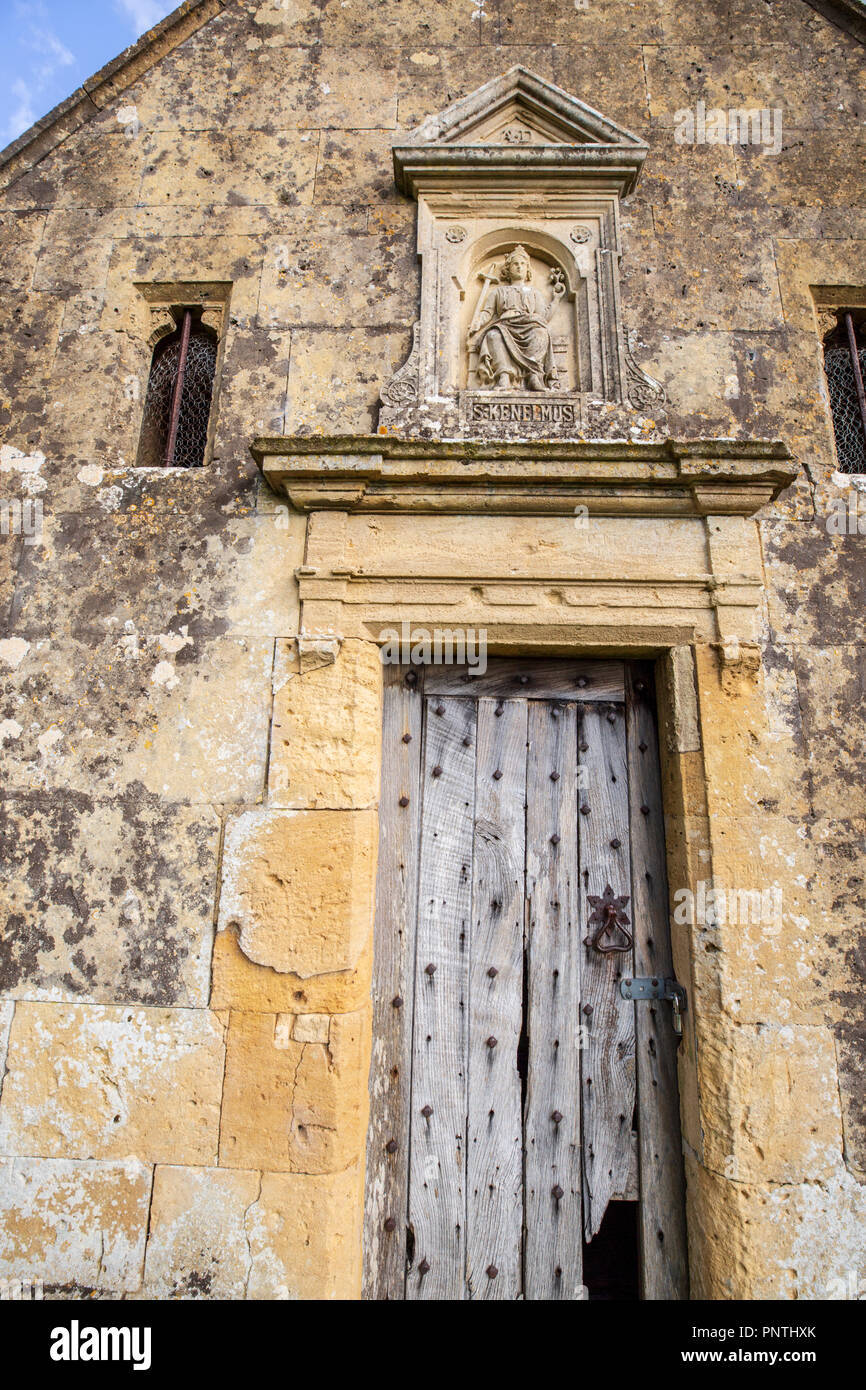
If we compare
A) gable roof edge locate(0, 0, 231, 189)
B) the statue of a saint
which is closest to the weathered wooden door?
the statue of a saint

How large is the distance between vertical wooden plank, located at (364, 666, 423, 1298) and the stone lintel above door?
38 centimetres

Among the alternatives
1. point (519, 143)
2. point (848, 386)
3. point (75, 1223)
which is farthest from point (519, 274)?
point (75, 1223)

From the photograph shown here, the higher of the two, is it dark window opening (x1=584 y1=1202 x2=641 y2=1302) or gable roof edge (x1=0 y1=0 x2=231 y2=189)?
gable roof edge (x1=0 y1=0 x2=231 y2=189)

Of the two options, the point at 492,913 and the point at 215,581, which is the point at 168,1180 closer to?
the point at 492,913

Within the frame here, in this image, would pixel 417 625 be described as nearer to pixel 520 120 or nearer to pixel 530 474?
pixel 530 474

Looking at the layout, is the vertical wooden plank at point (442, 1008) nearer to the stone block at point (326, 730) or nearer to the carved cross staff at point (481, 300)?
the stone block at point (326, 730)

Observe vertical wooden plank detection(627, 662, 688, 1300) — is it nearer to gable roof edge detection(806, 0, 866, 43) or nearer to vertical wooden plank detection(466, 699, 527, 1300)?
vertical wooden plank detection(466, 699, 527, 1300)

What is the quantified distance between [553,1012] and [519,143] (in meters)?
3.26

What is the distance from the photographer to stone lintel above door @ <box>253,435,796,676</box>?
2.67 m

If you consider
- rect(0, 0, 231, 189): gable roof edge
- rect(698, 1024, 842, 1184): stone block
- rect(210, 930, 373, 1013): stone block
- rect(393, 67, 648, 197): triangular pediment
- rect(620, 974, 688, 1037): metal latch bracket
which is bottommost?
rect(698, 1024, 842, 1184): stone block

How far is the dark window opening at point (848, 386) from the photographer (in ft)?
9.71

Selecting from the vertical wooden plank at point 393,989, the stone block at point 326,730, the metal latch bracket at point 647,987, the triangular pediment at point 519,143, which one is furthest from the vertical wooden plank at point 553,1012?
the triangular pediment at point 519,143

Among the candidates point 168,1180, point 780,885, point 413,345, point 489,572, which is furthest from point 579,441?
point 168,1180

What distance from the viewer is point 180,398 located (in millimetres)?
3090
